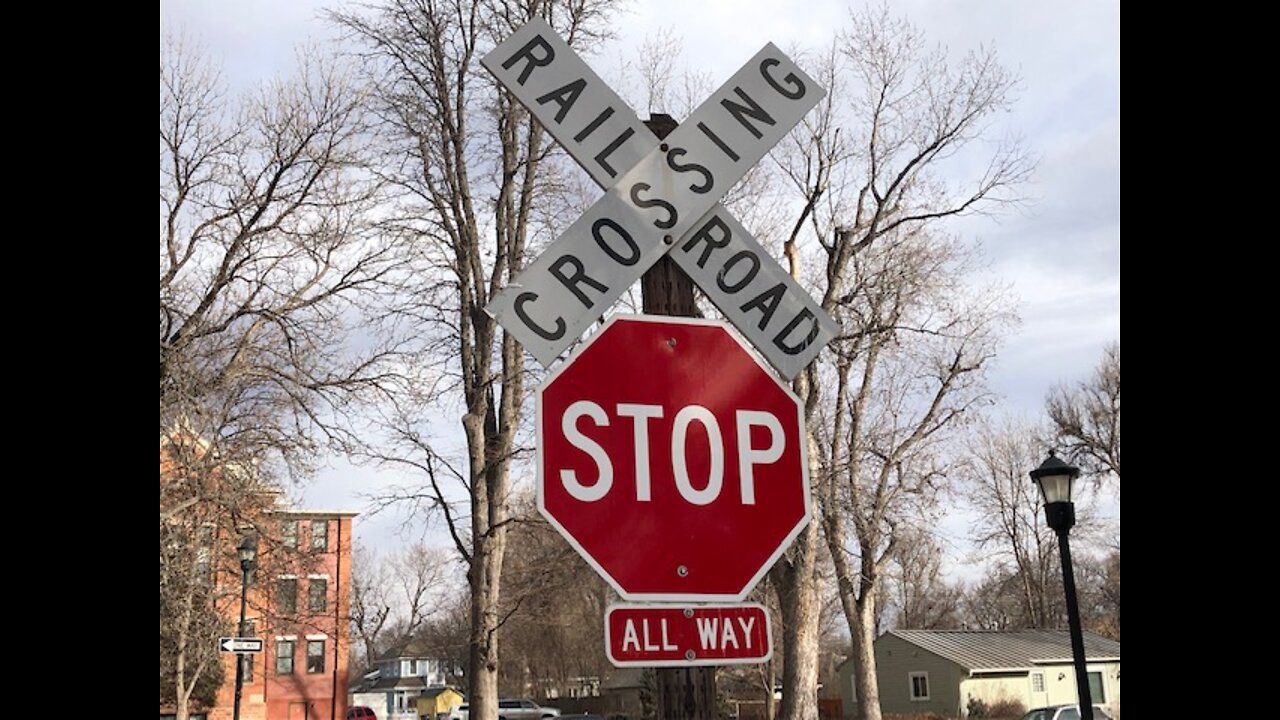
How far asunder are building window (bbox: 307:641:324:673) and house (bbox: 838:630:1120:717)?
82.2 feet

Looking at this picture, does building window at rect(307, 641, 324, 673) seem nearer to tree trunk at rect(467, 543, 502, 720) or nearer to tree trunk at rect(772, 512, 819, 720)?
tree trunk at rect(467, 543, 502, 720)

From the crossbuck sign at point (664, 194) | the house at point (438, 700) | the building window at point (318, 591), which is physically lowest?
the house at point (438, 700)

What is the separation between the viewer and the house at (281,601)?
74.9 feet

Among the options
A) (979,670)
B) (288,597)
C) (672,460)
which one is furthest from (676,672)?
(979,670)

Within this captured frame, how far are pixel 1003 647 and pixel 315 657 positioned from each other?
31.8 meters

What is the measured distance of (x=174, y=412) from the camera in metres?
20.3

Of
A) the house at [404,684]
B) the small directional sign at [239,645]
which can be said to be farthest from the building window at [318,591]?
the small directional sign at [239,645]

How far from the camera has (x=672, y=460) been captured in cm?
317

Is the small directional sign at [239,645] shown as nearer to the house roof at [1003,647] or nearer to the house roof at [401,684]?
the house roof at [1003,647]

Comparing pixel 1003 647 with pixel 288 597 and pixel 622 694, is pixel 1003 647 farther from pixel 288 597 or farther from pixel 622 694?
pixel 288 597

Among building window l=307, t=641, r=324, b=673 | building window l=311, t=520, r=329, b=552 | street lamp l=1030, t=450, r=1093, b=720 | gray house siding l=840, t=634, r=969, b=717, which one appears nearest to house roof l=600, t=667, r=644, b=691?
gray house siding l=840, t=634, r=969, b=717

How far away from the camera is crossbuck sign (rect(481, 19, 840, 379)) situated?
3.47m

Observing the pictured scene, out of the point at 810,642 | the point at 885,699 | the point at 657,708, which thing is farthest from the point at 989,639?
the point at 657,708
